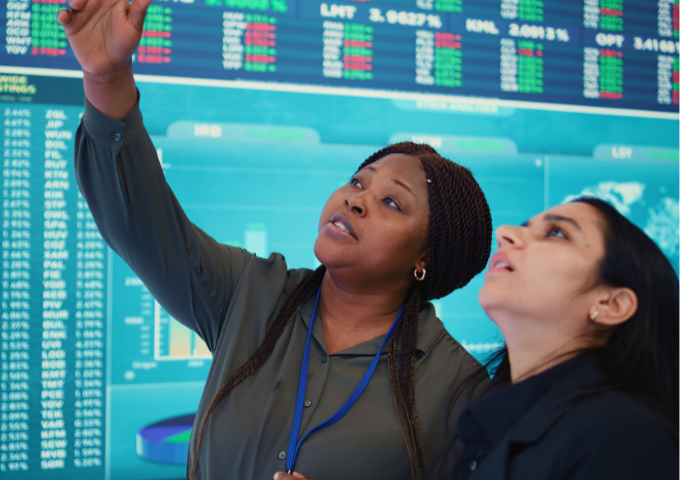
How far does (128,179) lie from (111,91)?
0.49 feet

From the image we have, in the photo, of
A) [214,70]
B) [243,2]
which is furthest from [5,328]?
[243,2]

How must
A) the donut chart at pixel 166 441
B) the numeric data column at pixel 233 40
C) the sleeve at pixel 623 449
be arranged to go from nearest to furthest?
the sleeve at pixel 623 449 → the donut chart at pixel 166 441 → the numeric data column at pixel 233 40

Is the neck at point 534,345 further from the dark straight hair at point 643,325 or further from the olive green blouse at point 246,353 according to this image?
the olive green blouse at point 246,353

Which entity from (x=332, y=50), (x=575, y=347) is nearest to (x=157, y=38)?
(x=332, y=50)

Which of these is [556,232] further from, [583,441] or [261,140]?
[261,140]

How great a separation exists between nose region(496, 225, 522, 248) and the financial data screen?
67 cm

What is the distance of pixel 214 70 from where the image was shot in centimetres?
210

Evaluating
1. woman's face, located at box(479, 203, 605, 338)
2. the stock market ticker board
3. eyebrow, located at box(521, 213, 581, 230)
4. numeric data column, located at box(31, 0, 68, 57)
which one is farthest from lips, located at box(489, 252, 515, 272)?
numeric data column, located at box(31, 0, 68, 57)

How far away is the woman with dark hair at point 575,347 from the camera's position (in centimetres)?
76

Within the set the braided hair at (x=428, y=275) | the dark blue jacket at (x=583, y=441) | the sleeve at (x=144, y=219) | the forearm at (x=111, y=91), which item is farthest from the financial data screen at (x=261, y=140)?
the forearm at (x=111, y=91)

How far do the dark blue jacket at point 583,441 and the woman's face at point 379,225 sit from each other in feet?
1.39

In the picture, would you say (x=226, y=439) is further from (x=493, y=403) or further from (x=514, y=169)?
(x=514, y=169)

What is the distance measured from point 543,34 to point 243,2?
137 centimetres

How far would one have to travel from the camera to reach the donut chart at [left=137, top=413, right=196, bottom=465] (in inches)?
78.0
